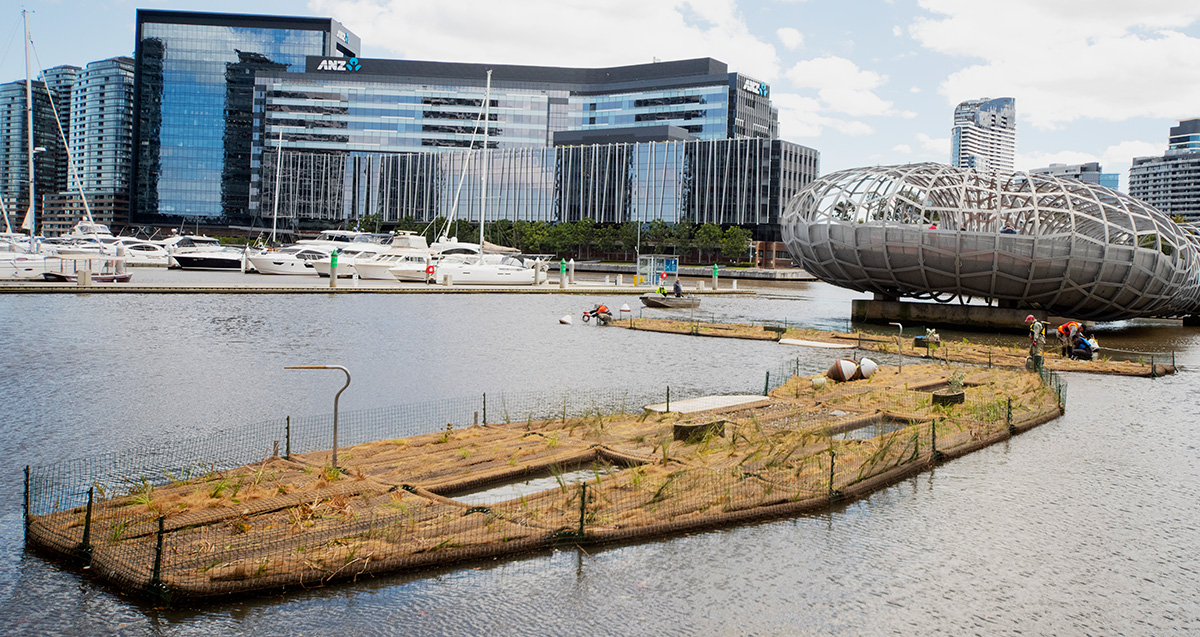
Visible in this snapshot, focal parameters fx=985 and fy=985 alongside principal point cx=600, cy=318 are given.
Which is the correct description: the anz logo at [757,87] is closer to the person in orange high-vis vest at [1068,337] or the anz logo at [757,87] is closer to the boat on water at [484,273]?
the boat on water at [484,273]

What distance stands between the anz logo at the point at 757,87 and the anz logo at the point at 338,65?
2974 inches

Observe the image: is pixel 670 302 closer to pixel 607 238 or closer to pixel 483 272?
pixel 483 272

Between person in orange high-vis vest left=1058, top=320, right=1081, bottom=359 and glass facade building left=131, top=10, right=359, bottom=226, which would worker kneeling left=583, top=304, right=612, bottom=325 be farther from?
glass facade building left=131, top=10, right=359, bottom=226

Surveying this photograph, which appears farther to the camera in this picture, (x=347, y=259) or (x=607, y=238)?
(x=607, y=238)

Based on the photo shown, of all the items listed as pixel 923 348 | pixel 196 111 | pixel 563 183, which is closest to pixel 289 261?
pixel 923 348

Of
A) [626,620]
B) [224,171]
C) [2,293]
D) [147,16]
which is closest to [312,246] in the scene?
[2,293]

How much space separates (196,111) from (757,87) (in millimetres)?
110605

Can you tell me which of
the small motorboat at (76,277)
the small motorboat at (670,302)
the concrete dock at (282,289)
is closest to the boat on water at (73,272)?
the small motorboat at (76,277)

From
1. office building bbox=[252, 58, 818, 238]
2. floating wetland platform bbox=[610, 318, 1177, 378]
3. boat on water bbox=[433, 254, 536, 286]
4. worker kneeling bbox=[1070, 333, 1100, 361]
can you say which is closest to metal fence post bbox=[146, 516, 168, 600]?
floating wetland platform bbox=[610, 318, 1177, 378]

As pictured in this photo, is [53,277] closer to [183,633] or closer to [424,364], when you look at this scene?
Answer: [424,364]

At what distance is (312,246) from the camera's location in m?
87.8

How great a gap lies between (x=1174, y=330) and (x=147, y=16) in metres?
194

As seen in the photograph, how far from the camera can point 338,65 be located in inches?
7534

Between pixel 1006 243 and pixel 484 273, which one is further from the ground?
pixel 1006 243
